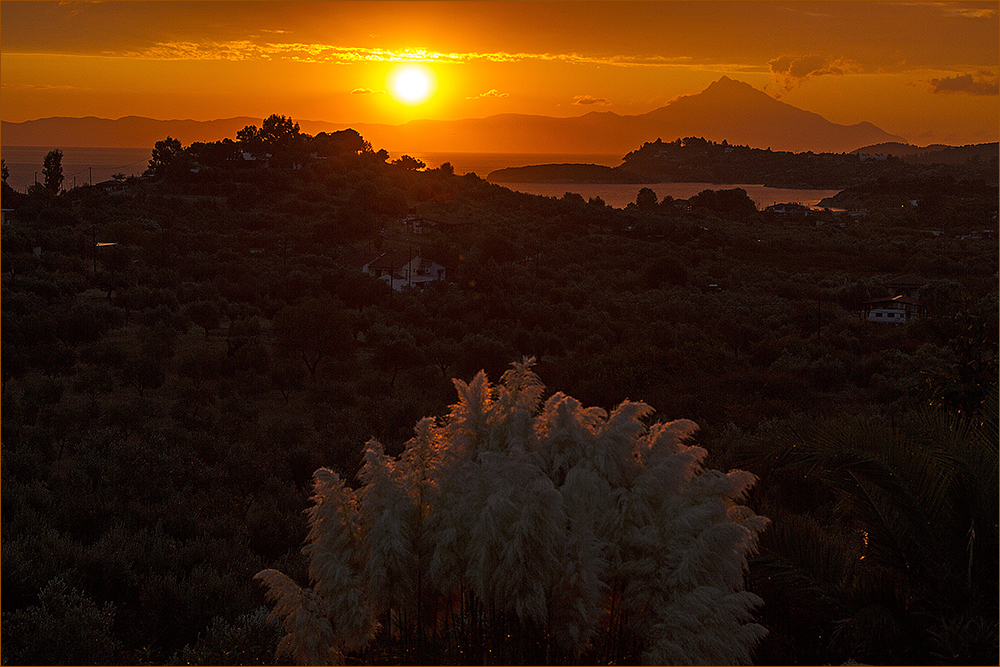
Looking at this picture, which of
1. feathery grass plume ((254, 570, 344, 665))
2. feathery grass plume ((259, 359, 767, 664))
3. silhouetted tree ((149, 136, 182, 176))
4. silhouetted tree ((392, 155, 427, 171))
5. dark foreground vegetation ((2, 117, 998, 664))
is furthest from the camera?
silhouetted tree ((392, 155, 427, 171))

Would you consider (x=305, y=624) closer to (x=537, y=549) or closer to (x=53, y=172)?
(x=537, y=549)

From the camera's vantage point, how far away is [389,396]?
2238 centimetres

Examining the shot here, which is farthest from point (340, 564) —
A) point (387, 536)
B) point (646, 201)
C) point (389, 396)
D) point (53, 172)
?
point (646, 201)

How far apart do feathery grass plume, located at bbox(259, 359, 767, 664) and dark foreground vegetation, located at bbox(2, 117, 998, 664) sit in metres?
0.30

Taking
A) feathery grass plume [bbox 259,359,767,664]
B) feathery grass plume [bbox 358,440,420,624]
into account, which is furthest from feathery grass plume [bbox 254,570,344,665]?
feathery grass plume [bbox 358,440,420,624]

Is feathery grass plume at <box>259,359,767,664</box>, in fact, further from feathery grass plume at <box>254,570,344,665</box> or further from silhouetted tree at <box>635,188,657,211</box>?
silhouetted tree at <box>635,188,657,211</box>

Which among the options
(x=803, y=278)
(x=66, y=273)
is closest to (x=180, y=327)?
(x=66, y=273)

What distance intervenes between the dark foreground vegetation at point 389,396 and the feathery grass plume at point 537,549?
296mm

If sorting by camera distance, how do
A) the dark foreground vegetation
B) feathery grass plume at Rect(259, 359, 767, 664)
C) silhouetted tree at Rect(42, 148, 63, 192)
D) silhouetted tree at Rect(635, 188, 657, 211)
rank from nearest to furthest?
feathery grass plume at Rect(259, 359, 767, 664)
the dark foreground vegetation
silhouetted tree at Rect(42, 148, 63, 192)
silhouetted tree at Rect(635, 188, 657, 211)

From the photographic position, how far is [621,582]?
7.00 metres

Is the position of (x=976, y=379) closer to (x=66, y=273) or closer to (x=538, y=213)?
(x=66, y=273)

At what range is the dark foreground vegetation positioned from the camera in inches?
275

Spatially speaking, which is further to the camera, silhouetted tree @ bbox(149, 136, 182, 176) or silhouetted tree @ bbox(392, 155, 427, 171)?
silhouetted tree @ bbox(392, 155, 427, 171)

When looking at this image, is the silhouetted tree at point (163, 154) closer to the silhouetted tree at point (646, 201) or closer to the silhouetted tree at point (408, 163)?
the silhouetted tree at point (408, 163)
